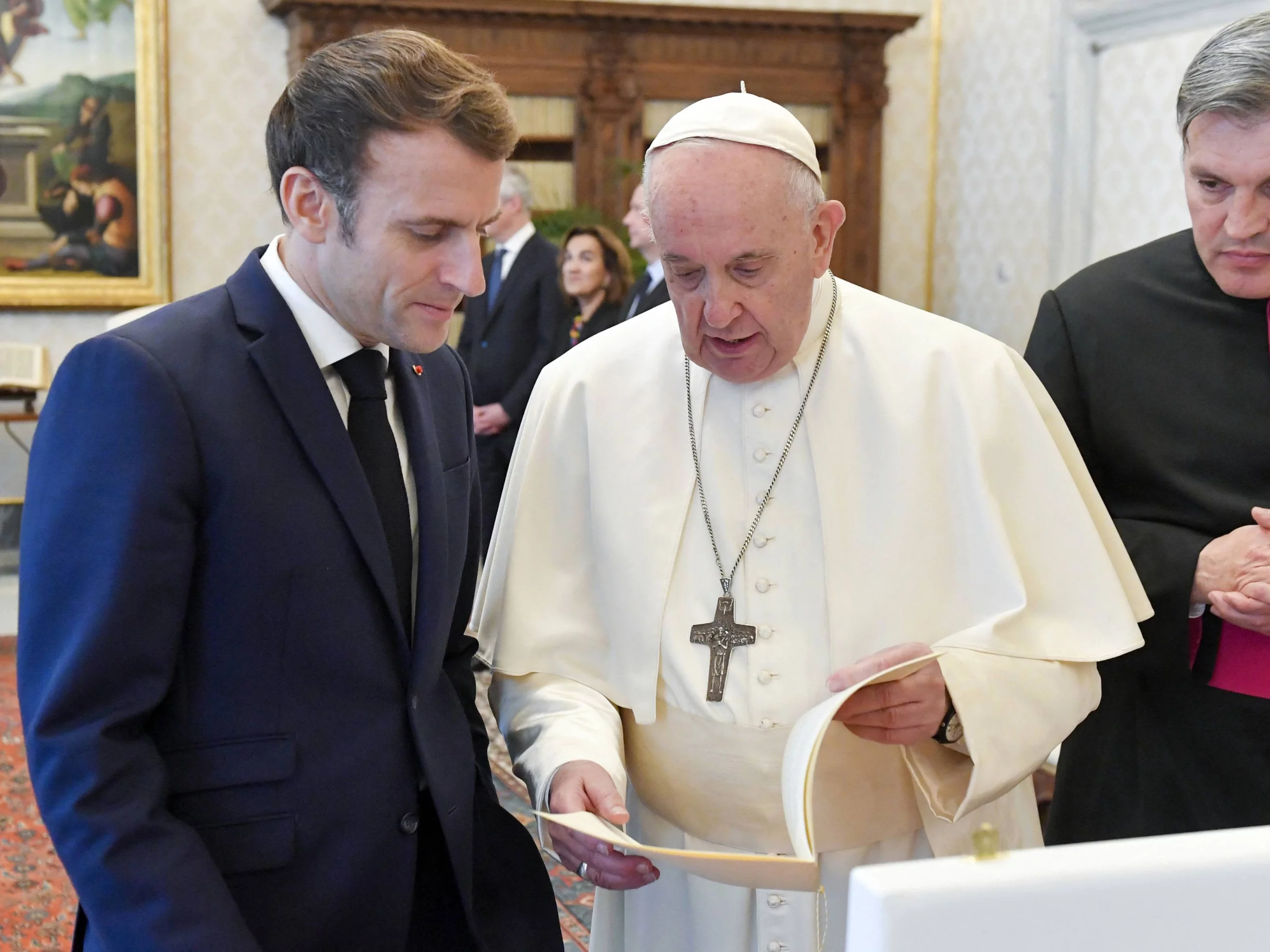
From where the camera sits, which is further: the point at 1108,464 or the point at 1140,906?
the point at 1108,464

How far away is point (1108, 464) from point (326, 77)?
55.1 inches

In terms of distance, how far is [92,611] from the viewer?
143 cm

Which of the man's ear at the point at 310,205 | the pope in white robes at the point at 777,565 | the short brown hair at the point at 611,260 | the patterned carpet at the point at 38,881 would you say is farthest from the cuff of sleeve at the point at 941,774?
the short brown hair at the point at 611,260

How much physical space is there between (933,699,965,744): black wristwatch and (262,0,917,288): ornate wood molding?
23.8 feet

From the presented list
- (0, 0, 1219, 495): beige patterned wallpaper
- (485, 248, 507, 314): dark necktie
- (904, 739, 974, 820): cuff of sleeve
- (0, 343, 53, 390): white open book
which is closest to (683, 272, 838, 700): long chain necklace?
(904, 739, 974, 820): cuff of sleeve

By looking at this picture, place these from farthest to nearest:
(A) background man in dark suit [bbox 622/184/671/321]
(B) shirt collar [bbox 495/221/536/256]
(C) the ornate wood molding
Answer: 1. (C) the ornate wood molding
2. (B) shirt collar [bbox 495/221/536/256]
3. (A) background man in dark suit [bbox 622/184/671/321]

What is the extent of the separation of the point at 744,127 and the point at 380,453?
2.22 ft

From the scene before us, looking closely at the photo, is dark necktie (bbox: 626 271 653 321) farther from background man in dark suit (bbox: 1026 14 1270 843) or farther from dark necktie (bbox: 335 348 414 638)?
dark necktie (bbox: 335 348 414 638)

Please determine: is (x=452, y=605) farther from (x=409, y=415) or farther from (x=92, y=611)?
(x=92, y=611)

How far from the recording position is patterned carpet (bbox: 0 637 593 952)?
12.3ft

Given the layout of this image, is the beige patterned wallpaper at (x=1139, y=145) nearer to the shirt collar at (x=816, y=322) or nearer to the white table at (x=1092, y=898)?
the shirt collar at (x=816, y=322)

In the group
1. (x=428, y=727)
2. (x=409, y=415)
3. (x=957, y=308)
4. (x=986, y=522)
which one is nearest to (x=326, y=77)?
(x=409, y=415)

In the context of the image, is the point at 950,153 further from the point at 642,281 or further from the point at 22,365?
the point at 22,365

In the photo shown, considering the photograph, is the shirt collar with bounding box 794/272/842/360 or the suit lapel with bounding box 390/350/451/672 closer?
the suit lapel with bounding box 390/350/451/672
